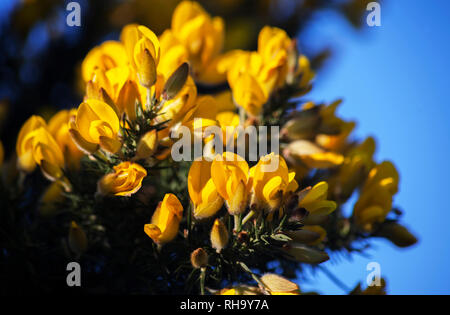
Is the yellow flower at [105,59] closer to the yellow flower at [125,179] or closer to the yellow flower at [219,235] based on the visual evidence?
the yellow flower at [125,179]

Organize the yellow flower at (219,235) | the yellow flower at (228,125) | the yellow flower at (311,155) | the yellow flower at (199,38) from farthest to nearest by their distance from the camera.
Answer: the yellow flower at (199,38), the yellow flower at (311,155), the yellow flower at (228,125), the yellow flower at (219,235)

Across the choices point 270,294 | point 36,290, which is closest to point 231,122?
point 270,294

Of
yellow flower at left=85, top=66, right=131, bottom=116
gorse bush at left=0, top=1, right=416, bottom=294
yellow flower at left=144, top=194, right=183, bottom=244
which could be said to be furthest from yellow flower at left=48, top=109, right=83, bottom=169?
yellow flower at left=144, top=194, right=183, bottom=244

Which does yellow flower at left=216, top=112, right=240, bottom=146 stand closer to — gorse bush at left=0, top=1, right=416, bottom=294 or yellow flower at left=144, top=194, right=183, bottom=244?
gorse bush at left=0, top=1, right=416, bottom=294

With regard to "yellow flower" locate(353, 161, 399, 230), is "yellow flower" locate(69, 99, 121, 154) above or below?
above

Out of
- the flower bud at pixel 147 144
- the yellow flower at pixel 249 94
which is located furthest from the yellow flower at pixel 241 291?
the yellow flower at pixel 249 94

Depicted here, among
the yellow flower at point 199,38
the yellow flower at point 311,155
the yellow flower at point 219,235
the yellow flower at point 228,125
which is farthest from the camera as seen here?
the yellow flower at point 199,38

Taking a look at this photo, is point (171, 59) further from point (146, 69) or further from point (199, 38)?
point (199, 38)
